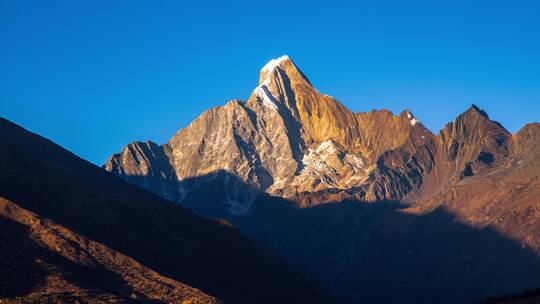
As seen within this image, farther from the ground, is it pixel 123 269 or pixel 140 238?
pixel 140 238

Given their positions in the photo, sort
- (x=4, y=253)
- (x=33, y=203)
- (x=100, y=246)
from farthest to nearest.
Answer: (x=33, y=203) < (x=100, y=246) < (x=4, y=253)

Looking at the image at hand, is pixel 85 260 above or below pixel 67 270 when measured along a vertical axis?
above

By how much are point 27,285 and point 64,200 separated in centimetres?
6016

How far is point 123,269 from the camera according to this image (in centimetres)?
15862

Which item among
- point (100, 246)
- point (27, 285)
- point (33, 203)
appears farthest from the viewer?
point (33, 203)

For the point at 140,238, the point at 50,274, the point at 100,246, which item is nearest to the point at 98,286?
the point at 50,274

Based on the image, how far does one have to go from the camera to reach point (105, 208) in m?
199

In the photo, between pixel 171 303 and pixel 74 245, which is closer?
pixel 171 303

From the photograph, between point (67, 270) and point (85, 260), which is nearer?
point (67, 270)

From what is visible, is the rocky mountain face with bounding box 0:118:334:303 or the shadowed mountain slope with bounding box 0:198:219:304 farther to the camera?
the rocky mountain face with bounding box 0:118:334:303

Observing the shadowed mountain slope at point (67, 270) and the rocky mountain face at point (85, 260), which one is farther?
the rocky mountain face at point (85, 260)

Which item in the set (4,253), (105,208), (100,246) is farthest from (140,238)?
(4,253)

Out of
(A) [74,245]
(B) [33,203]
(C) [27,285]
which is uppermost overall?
(B) [33,203]

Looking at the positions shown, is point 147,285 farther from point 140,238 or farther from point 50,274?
point 140,238
